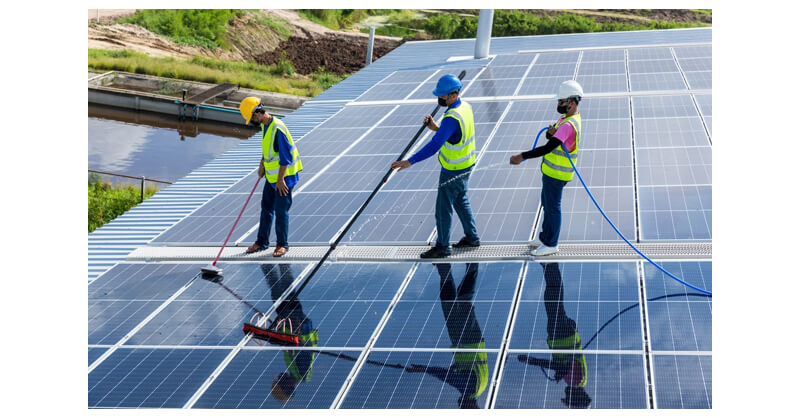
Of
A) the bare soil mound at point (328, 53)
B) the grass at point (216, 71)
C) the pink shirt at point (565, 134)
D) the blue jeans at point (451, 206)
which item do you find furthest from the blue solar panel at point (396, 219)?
the bare soil mound at point (328, 53)

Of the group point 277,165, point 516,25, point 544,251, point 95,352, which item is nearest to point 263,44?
point 516,25

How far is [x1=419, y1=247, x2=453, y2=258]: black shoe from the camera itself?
988cm

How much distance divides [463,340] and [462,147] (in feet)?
9.37

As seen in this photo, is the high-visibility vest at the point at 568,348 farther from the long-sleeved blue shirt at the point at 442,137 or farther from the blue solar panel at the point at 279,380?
the long-sleeved blue shirt at the point at 442,137

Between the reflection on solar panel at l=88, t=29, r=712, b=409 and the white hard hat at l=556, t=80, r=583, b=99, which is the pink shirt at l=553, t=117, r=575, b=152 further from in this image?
the reflection on solar panel at l=88, t=29, r=712, b=409

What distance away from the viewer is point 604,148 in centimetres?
1280

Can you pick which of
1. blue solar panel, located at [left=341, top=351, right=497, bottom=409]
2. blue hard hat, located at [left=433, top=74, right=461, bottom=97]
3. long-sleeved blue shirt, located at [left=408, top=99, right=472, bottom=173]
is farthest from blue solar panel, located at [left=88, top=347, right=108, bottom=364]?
blue hard hat, located at [left=433, top=74, right=461, bottom=97]

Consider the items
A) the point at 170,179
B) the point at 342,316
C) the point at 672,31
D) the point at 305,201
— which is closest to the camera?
the point at 342,316

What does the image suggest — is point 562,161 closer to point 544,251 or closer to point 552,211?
point 552,211

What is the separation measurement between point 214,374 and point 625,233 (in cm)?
534

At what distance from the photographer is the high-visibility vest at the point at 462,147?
31.5 ft

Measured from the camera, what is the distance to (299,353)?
26.2ft

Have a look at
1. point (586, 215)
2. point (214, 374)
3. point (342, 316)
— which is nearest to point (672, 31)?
point (586, 215)

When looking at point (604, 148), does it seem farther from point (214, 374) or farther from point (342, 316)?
point (214, 374)
